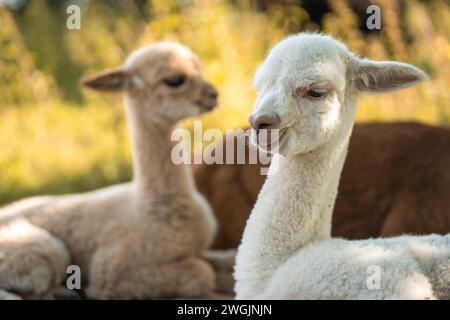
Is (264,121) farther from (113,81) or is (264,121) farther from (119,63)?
(119,63)

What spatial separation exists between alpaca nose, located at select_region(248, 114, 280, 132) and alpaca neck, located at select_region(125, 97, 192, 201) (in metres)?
2.18

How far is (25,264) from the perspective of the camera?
4508mm

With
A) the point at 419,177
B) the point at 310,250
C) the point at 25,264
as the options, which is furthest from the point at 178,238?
the point at 310,250

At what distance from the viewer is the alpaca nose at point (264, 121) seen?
2.93m

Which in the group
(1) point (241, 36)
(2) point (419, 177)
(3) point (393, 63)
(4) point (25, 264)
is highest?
(1) point (241, 36)

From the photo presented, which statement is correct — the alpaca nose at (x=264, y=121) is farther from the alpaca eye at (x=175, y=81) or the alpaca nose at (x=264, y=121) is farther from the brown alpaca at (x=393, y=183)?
the alpaca eye at (x=175, y=81)

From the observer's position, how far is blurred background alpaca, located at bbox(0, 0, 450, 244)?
7.79 m

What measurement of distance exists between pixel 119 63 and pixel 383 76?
6.00 metres

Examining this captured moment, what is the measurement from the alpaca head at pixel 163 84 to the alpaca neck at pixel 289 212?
6.25 ft

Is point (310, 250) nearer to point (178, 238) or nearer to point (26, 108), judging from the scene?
point (178, 238)

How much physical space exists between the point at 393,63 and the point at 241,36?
19.1 ft

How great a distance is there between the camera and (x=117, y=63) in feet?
29.2

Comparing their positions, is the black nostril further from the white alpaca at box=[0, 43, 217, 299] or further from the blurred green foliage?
the blurred green foliage

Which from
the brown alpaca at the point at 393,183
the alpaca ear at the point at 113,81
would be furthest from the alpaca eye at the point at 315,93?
the alpaca ear at the point at 113,81
